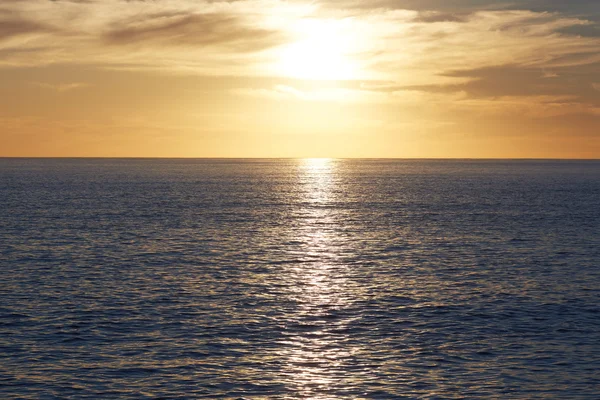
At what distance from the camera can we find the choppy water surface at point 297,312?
32.6 m

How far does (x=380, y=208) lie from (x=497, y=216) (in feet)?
89.4

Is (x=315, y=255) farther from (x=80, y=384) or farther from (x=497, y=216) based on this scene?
(x=497, y=216)

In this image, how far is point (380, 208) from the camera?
456 feet

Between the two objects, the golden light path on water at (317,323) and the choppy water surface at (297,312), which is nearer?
the choppy water surface at (297,312)

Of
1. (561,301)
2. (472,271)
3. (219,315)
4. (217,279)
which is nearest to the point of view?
(219,315)

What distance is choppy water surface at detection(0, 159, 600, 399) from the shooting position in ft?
107

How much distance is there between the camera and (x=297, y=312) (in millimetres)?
46375

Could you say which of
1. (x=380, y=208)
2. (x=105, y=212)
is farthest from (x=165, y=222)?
(x=380, y=208)

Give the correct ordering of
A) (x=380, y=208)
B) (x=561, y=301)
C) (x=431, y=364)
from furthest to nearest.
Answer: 1. (x=380, y=208)
2. (x=561, y=301)
3. (x=431, y=364)

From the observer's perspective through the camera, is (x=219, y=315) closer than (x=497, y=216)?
Yes

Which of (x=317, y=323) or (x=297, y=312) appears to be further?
(x=297, y=312)

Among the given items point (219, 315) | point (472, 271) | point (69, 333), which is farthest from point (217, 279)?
point (472, 271)

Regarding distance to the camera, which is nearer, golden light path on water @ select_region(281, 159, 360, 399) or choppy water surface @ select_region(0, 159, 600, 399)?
choppy water surface @ select_region(0, 159, 600, 399)

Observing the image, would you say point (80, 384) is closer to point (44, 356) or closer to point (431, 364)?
point (44, 356)
